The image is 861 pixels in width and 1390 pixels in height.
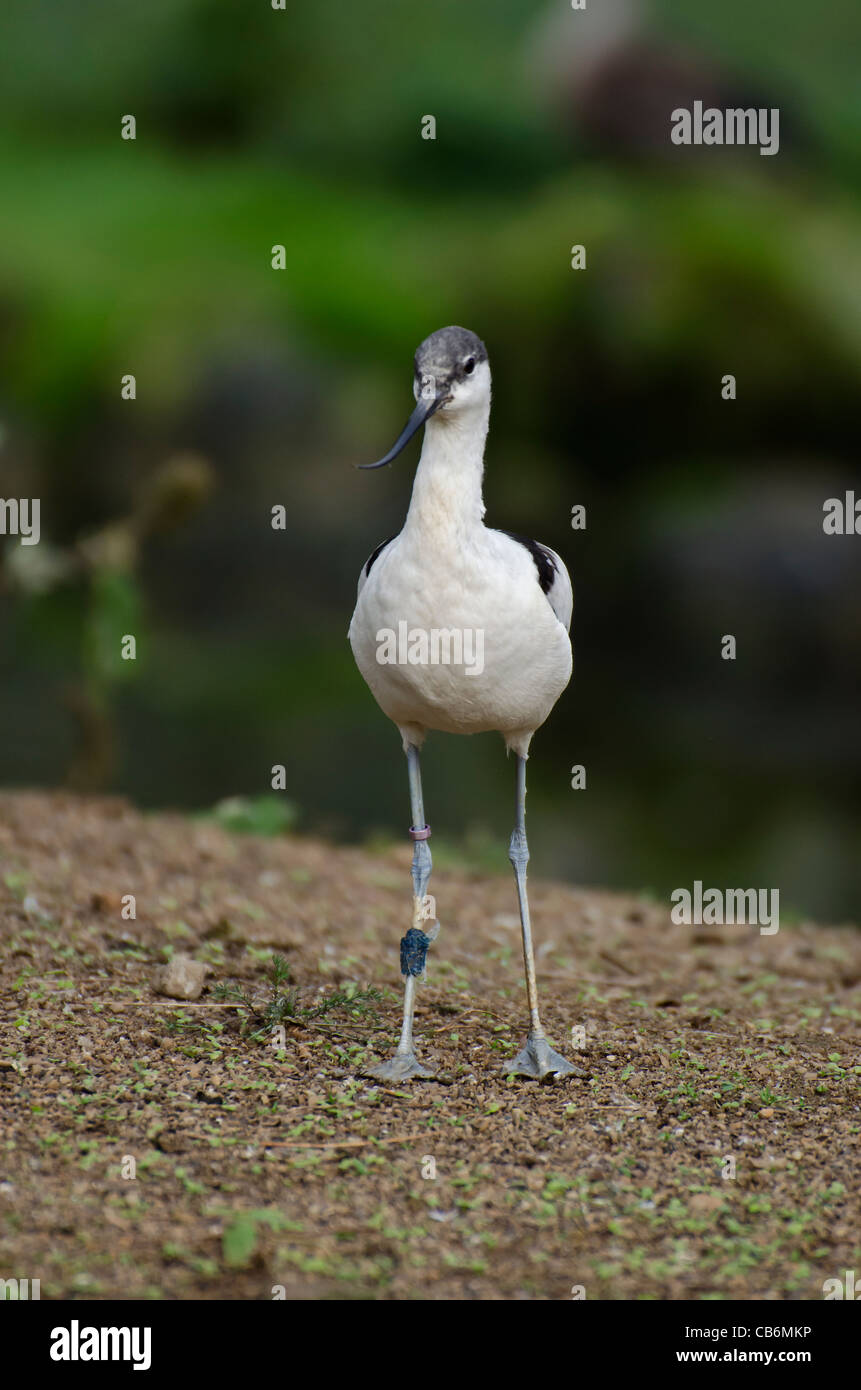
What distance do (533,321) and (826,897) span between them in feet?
33.9

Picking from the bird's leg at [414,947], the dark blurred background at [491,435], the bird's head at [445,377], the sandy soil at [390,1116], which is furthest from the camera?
the dark blurred background at [491,435]

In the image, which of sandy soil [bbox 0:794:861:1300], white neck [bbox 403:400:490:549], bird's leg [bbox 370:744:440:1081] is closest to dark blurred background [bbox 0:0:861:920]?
sandy soil [bbox 0:794:861:1300]

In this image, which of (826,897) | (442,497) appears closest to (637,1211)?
(442,497)

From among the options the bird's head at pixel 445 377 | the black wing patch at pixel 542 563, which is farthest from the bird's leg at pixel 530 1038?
the bird's head at pixel 445 377

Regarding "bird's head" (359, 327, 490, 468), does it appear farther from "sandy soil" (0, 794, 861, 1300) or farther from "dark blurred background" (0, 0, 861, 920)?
"dark blurred background" (0, 0, 861, 920)

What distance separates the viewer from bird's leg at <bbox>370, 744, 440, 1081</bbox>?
4.94m

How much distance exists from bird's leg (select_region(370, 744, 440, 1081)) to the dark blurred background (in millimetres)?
3413

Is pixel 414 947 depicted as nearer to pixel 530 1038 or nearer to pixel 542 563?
pixel 530 1038

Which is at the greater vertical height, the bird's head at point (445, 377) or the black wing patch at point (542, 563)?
the bird's head at point (445, 377)

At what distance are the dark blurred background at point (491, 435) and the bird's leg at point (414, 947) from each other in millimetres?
3413

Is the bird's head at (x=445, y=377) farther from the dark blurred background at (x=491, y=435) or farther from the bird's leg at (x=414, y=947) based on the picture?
the dark blurred background at (x=491, y=435)

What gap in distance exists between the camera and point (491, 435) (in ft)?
63.5

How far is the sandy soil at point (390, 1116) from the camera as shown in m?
3.86

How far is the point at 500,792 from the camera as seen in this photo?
1272 cm
